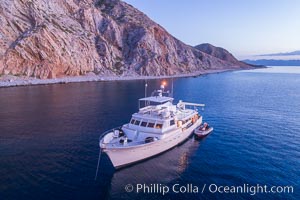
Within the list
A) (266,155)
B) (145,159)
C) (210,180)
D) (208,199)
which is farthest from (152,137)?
(266,155)

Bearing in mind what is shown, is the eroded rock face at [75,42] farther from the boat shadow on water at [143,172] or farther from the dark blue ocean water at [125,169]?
the boat shadow on water at [143,172]

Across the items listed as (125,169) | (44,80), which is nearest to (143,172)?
(125,169)

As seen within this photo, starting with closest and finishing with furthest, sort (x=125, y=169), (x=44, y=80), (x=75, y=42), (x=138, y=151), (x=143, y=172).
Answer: (x=143, y=172) < (x=125, y=169) < (x=138, y=151) < (x=44, y=80) < (x=75, y=42)

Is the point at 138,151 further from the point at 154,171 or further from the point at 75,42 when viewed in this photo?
the point at 75,42

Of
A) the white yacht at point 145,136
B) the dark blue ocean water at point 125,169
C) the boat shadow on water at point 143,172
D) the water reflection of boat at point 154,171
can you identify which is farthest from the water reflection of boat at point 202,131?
the boat shadow on water at point 143,172

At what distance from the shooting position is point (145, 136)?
34.3 meters

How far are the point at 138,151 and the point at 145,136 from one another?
149 inches

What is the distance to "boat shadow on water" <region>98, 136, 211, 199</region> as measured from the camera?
84.7 ft

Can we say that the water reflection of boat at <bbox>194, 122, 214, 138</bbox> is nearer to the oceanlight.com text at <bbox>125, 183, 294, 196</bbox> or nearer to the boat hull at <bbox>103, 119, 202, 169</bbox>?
the boat hull at <bbox>103, 119, 202, 169</bbox>

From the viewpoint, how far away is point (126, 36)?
593 ft

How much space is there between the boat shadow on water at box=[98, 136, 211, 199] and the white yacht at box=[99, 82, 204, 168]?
886 millimetres

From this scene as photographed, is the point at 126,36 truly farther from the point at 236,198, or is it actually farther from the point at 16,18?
the point at 236,198

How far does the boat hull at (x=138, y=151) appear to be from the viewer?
29.3 metres

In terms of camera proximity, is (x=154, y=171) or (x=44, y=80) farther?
(x=44, y=80)
